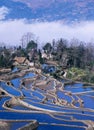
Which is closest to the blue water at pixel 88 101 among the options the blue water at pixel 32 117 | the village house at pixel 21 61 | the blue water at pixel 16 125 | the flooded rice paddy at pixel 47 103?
the flooded rice paddy at pixel 47 103

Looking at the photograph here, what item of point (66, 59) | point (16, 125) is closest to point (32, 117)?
point (16, 125)

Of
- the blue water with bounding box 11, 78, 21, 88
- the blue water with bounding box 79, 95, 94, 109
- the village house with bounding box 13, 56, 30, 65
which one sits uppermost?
the village house with bounding box 13, 56, 30, 65

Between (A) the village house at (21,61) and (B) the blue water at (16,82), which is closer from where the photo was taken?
(B) the blue water at (16,82)

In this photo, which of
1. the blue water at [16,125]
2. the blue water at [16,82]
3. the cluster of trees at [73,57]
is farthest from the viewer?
the cluster of trees at [73,57]

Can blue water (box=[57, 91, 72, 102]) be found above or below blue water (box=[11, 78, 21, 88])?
below

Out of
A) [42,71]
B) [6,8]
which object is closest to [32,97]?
[42,71]

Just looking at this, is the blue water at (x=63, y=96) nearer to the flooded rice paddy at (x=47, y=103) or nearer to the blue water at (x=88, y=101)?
the flooded rice paddy at (x=47, y=103)

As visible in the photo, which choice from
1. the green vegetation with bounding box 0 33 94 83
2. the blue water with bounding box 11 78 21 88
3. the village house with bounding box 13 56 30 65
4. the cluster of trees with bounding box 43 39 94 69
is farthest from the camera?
the village house with bounding box 13 56 30 65

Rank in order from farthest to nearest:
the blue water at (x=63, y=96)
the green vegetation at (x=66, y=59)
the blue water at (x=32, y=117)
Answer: the green vegetation at (x=66, y=59), the blue water at (x=63, y=96), the blue water at (x=32, y=117)

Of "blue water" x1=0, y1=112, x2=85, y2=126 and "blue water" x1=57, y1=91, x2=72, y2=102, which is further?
"blue water" x1=57, y1=91, x2=72, y2=102

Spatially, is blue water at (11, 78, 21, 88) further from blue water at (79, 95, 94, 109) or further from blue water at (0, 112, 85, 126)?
blue water at (0, 112, 85, 126)

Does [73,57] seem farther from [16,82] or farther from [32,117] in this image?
[32,117]

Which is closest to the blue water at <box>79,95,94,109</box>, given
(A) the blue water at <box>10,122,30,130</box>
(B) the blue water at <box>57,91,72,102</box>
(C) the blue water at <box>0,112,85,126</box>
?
(B) the blue water at <box>57,91,72,102</box>

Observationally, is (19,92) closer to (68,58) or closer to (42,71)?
(42,71)
